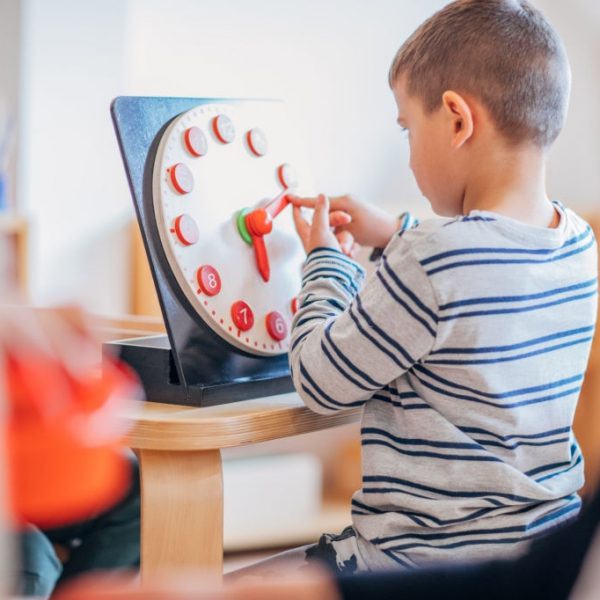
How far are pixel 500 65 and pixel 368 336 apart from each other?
254 millimetres

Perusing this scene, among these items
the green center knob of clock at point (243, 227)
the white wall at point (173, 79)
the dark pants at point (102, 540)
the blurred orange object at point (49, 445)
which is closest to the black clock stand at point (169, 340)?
the green center knob of clock at point (243, 227)

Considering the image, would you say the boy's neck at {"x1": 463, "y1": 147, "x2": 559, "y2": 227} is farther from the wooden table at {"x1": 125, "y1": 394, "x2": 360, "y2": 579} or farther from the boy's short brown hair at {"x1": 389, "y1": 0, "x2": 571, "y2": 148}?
the wooden table at {"x1": 125, "y1": 394, "x2": 360, "y2": 579}

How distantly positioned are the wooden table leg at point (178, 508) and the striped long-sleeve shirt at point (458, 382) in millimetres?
108

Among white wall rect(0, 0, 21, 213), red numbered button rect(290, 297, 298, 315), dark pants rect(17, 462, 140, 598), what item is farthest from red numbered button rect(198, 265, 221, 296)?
white wall rect(0, 0, 21, 213)

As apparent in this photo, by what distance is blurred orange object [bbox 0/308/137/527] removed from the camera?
31 centimetres

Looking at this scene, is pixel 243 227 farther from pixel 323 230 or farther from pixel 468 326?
pixel 468 326

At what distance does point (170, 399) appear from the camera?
905 millimetres

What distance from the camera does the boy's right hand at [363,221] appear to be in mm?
1036

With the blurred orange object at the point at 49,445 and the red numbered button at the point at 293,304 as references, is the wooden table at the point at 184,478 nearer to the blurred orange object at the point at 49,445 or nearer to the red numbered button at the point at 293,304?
the red numbered button at the point at 293,304

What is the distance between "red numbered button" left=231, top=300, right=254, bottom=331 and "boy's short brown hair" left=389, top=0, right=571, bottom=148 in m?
0.25

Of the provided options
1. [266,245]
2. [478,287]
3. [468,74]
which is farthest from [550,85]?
[266,245]

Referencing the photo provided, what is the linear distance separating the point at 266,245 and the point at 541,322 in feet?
0.95

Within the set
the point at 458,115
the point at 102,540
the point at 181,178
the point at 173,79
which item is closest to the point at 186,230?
the point at 181,178

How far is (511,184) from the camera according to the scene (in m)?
0.87
